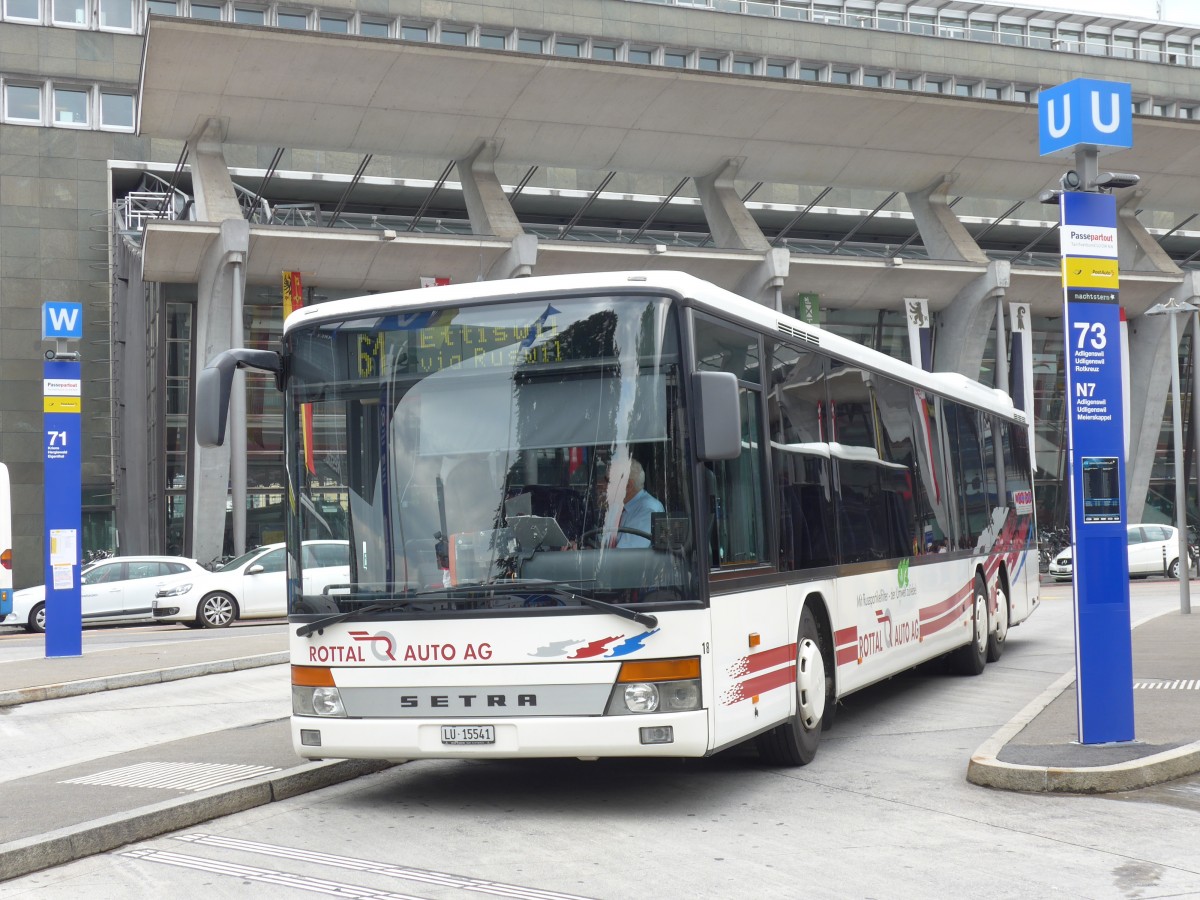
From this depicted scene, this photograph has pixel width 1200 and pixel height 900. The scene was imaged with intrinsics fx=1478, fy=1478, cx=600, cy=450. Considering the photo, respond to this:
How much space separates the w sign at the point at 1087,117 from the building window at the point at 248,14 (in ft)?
156

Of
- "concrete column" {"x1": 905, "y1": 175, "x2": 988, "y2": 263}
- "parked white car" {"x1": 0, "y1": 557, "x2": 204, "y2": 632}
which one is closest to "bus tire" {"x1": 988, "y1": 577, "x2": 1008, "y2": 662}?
"parked white car" {"x1": 0, "y1": 557, "x2": 204, "y2": 632}

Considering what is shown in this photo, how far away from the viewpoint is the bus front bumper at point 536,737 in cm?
741

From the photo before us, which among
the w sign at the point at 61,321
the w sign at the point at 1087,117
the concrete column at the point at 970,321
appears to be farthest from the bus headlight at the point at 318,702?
the concrete column at the point at 970,321

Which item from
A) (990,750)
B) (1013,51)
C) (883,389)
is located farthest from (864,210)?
(990,750)

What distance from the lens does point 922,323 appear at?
147 feet

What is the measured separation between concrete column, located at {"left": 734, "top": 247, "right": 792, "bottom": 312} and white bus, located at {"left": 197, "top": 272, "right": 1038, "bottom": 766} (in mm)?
32323

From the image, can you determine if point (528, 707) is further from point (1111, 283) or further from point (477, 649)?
point (1111, 283)

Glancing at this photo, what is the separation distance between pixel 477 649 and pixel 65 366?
12518 mm

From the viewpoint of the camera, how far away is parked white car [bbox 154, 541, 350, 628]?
26.2 metres

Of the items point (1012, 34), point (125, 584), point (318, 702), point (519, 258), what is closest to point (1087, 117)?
point (318, 702)

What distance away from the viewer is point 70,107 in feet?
158

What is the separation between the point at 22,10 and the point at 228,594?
30.3 meters

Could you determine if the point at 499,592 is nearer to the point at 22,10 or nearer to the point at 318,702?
the point at 318,702

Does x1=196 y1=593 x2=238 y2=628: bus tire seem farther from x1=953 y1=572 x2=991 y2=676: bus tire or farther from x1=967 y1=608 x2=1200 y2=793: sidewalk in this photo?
x1=967 y1=608 x2=1200 y2=793: sidewalk
